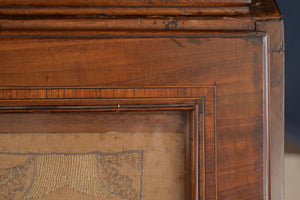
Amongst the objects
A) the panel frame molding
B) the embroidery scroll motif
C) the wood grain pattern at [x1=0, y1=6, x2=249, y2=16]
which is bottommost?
the embroidery scroll motif

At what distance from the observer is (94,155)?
13.6 inches

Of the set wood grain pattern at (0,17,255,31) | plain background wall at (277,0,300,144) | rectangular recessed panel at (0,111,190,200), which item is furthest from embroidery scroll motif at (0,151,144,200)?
plain background wall at (277,0,300,144)

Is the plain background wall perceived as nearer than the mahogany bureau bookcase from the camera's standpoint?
No

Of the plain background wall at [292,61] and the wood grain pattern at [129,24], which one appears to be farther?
the plain background wall at [292,61]

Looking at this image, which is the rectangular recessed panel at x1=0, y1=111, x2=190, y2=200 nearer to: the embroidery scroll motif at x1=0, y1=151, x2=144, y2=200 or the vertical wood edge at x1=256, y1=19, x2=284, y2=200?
the embroidery scroll motif at x1=0, y1=151, x2=144, y2=200

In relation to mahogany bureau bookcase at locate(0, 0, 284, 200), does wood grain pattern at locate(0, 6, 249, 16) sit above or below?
above

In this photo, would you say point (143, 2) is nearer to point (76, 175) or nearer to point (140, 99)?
point (140, 99)

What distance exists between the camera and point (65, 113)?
0.34 meters

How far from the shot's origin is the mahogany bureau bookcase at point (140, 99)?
32cm

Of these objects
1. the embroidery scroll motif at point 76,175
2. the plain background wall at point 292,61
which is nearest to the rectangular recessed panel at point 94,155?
the embroidery scroll motif at point 76,175

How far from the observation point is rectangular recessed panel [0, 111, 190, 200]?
0.34 meters

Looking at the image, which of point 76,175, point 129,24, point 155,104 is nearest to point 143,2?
point 129,24

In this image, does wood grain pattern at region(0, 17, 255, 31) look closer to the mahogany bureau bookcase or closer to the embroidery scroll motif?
the mahogany bureau bookcase

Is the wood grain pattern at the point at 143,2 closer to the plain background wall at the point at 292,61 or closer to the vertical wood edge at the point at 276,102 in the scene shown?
the vertical wood edge at the point at 276,102
